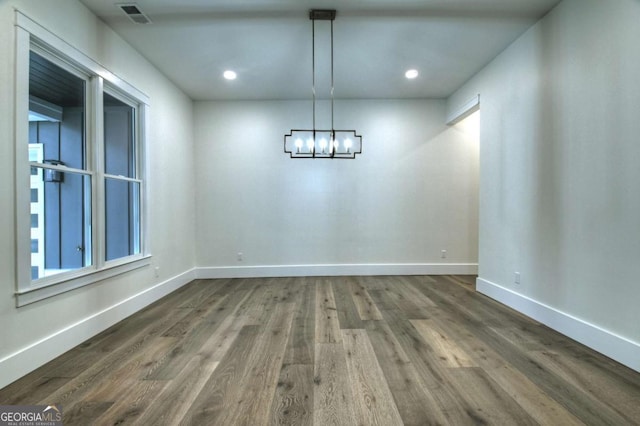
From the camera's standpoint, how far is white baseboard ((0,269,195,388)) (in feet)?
5.92

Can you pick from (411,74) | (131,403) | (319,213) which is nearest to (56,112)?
(131,403)

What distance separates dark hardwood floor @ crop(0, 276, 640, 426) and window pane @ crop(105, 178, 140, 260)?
74 centimetres

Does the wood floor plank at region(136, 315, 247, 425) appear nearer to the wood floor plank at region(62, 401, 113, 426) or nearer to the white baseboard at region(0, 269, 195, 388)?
the wood floor plank at region(62, 401, 113, 426)

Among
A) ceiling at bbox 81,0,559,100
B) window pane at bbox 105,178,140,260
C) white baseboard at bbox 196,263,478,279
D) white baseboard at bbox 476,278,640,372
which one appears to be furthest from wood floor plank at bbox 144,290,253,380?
white baseboard at bbox 476,278,640,372

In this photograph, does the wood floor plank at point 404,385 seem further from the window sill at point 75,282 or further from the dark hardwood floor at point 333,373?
the window sill at point 75,282

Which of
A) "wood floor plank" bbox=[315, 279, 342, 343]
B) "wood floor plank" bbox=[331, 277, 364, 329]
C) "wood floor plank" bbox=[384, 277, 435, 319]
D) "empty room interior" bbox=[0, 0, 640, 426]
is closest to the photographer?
"empty room interior" bbox=[0, 0, 640, 426]

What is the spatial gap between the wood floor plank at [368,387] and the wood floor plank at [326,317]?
0.14 metres

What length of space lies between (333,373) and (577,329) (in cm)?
212

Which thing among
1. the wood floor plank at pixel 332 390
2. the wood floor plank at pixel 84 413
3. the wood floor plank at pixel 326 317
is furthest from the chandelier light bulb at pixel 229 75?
the wood floor plank at pixel 84 413

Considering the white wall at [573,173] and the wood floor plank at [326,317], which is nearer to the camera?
the white wall at [573,173]

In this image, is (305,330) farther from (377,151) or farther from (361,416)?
(377,151)

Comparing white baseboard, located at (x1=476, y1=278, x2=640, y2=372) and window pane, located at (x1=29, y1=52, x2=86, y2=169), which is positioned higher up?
window pane, located at (x1=29, y1=52, x2=86, y2=169)

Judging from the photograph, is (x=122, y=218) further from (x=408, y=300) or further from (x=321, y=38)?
(x=408, y=300)

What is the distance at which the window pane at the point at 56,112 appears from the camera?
2.14 m
